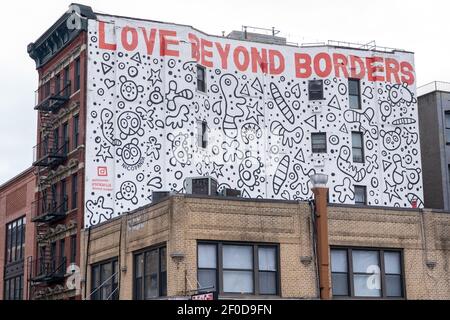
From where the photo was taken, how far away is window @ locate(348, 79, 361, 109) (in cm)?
5422

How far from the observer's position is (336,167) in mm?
52500

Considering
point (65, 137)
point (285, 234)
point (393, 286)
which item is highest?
point (65, 137)

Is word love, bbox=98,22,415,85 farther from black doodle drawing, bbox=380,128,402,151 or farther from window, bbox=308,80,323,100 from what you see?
black doodle drawing, bbox=380,128,402,151

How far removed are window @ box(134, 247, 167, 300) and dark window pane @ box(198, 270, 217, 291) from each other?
1.43 m

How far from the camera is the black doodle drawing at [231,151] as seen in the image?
50344mm

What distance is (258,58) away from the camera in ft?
173

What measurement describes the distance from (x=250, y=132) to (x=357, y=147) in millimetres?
7146

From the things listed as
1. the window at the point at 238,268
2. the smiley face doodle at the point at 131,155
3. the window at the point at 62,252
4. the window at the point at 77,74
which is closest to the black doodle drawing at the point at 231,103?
the smiley face doodle at the point at 131,155

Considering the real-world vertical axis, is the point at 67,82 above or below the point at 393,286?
above

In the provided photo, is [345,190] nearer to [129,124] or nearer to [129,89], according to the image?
[129,124]

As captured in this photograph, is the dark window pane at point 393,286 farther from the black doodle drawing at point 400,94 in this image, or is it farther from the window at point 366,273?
the black doodle drawing at point 400,94

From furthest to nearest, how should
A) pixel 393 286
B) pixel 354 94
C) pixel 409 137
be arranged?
pixel 409 137
pixel 354 94
pixel 393 286

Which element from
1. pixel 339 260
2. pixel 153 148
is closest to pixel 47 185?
pixel 153 148
